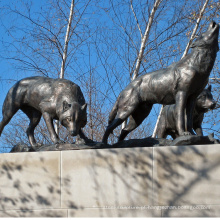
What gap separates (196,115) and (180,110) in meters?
1.62

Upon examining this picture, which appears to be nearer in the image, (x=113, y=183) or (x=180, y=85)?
(x=113, y=183)

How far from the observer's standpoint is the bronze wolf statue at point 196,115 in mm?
7703

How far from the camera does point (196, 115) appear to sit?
7820 millimetres

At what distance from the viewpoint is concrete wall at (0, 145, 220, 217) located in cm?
533

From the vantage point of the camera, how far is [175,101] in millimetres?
6547

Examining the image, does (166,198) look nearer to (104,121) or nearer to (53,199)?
(53,199)

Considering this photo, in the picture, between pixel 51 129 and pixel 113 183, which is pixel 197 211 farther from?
pixel 51 129

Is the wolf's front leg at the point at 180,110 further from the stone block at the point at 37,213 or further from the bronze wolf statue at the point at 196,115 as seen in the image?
the stone block at the point at 37,213

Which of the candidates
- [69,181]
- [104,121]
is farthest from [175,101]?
[104,121]

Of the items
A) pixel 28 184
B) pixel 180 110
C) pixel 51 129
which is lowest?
pixel 28 184

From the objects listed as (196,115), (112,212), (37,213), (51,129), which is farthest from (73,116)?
(196,115)

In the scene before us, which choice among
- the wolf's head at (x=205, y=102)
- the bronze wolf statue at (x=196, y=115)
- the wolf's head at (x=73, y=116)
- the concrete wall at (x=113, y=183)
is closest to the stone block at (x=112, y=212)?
the concrete wall at (x=113, y=183)

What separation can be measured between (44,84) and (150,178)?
292cm

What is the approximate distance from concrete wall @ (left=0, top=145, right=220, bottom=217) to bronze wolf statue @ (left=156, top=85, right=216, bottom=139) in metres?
2.44
